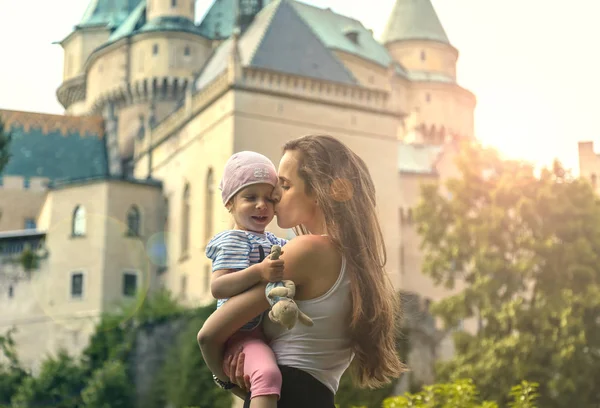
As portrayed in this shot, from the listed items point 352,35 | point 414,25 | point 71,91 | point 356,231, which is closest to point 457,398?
point 356,231

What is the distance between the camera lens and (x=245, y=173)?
4277 mm

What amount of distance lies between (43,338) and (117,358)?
6123 mm

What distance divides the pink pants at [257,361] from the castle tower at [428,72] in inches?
2324

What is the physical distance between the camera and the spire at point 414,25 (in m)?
69.0

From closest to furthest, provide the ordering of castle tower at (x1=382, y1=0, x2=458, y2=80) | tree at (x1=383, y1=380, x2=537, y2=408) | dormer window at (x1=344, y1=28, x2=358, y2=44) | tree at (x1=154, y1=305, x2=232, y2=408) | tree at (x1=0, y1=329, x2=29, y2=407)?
1. tree at (x1=383, y1=380, x2=537, y2=408)
2. tree at (x1=154, y1=305, x2=232, y2=408)
3. tree at (x1=0, y1=329, x2=29, y2=407)
4. dormer window at (x1=344, y1=28, x2=358, y2=44)
5. castle tower at (x1=382, y1=0, x2=458, y2=80)

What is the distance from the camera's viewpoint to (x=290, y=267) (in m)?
4.05

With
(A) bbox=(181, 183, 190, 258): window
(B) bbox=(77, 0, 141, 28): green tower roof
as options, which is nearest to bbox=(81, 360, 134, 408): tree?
(A) bbox=(181, 183, 190, 258): window

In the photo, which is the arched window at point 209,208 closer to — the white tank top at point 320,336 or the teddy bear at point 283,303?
the white tank top at point 320,336

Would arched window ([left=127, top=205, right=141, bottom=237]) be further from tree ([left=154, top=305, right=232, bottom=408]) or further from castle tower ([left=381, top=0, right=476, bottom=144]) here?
castle tower ([left=381, top=0, right=476, bottom=144])

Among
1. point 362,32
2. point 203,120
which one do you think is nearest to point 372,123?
point 203,120

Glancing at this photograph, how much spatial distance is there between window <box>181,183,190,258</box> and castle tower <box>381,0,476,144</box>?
22903 millimetres

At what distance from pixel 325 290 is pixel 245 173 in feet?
1.95

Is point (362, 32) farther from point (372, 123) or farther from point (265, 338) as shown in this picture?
point (265, 338)

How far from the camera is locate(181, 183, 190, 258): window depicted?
42781 mm
